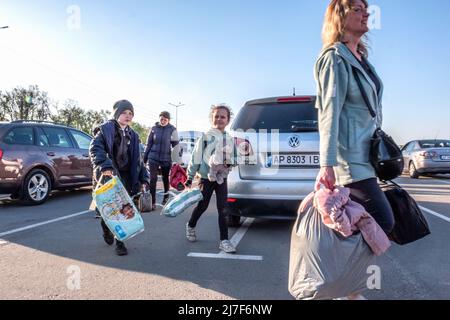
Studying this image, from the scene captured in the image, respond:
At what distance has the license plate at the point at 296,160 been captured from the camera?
415 cm

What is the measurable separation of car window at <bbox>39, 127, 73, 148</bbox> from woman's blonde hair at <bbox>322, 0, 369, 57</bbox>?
713 cm

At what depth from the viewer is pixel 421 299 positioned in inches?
108

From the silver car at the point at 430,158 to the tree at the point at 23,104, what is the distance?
150 ft

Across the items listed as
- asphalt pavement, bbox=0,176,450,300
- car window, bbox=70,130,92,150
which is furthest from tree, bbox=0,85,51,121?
asphalt pavement, bbox=0,176,450,300

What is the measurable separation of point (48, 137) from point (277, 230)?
551cm

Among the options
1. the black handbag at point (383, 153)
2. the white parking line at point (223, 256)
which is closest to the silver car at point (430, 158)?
the white parking line at point (223, 256)

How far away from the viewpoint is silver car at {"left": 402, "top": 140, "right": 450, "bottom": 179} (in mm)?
12547

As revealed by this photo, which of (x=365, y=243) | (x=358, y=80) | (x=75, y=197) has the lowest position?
(x=75, y=197)

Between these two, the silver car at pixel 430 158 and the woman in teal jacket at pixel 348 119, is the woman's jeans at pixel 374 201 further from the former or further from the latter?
the silver car at pixel 430 158

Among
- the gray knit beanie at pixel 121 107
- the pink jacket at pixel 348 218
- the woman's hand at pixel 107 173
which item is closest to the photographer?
the pink jacket at pixel 348 218

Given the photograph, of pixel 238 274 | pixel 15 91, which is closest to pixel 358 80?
pixel 238 274

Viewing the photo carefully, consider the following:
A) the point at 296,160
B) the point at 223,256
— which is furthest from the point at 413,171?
the point at 223,256

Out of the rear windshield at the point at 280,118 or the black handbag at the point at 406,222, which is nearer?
the black handbag at the point at 406,222
